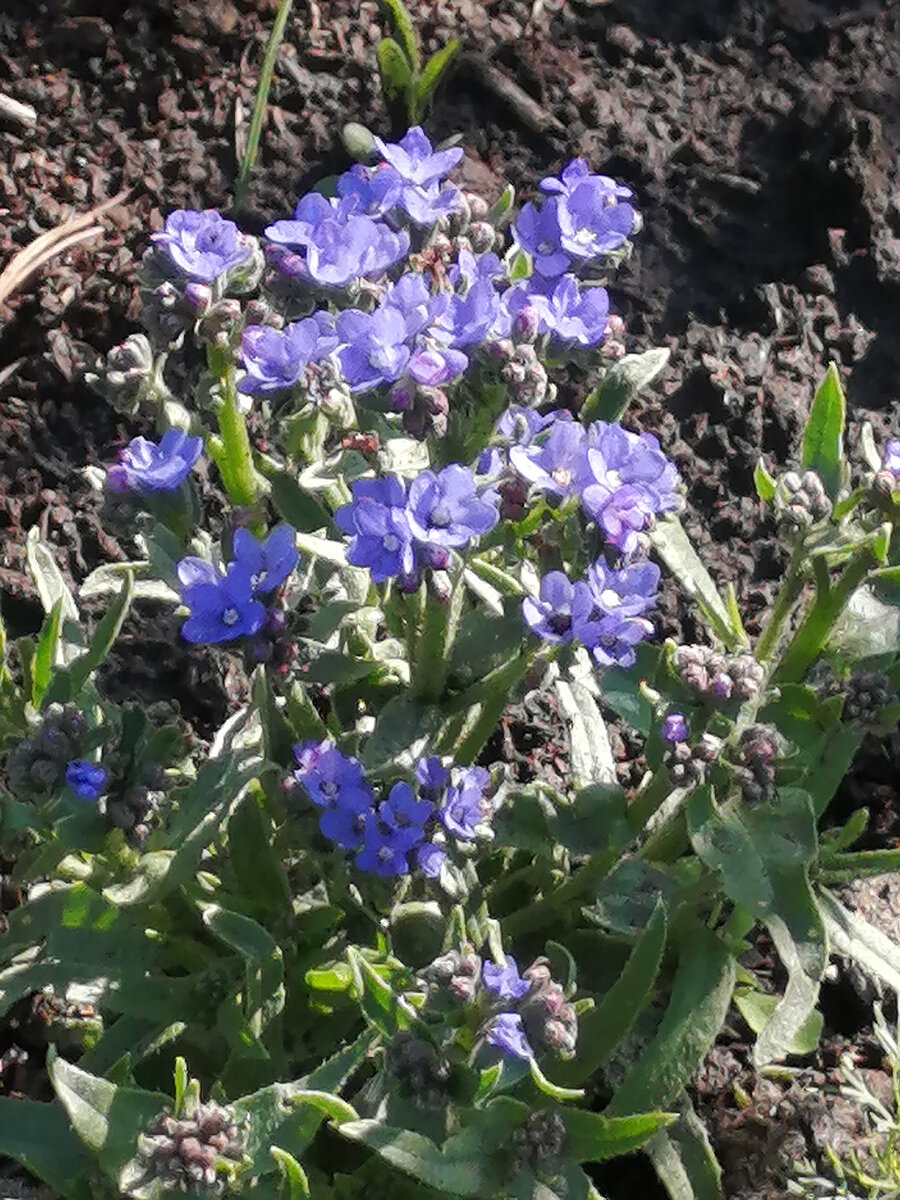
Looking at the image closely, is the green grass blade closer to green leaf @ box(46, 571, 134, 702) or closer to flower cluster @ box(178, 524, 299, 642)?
green leaf @ box(46, 571, 134, 702)

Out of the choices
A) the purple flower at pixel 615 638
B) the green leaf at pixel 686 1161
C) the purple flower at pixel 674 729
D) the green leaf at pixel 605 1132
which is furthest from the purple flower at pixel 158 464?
the green leaf at pixel 686 1161

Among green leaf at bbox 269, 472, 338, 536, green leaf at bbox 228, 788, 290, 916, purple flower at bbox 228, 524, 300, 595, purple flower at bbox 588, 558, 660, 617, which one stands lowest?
green leaf at bbox 228, 788, 290, 916

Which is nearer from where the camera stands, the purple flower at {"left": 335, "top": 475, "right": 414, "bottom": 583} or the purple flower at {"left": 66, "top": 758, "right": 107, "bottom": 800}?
the purple flower at {"left": 335, "top": 475, "right": 414, "bottom": 583}

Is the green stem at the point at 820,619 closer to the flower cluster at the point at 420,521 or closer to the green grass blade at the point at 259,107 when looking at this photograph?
the flower cluster at the point at 420,521

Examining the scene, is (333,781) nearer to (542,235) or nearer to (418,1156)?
(418,1156)

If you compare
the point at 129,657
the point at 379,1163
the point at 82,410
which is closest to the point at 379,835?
the point at 379,1163

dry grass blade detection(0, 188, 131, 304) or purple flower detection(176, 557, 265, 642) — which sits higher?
purple flower detection(176, 557, 265, 642)

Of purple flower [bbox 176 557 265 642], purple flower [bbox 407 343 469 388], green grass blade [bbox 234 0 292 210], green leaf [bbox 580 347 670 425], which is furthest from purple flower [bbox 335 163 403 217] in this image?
green grass blade [bbox 234 0 292 210]
